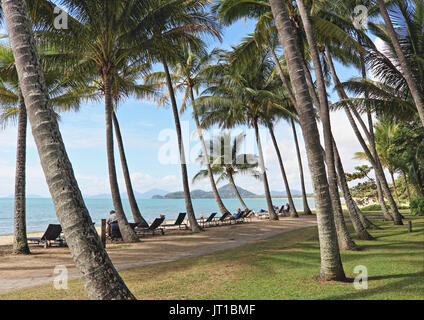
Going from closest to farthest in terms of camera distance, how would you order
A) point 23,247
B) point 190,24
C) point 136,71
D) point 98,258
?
point 98,258 → point 23,247 → point 190,24 → point 136,71

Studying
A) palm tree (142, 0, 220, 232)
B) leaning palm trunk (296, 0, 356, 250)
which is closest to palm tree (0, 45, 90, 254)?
palm tree (142, 0, 220, 232)

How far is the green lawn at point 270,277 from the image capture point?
477 centimetres

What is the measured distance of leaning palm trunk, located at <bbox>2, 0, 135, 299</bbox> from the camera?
318 cm

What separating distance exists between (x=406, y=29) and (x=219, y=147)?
2395 centimetres

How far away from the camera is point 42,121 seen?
11.0ft

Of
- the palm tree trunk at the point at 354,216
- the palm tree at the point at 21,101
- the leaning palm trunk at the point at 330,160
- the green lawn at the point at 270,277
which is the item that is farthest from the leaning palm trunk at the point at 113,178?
the palm tree trunk at the point at 354,216

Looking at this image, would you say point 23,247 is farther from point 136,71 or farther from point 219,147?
point 219,147

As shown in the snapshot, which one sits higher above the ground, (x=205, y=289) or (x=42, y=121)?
(x=42, y=121)

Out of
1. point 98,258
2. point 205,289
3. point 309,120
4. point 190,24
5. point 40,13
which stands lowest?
point 205,289

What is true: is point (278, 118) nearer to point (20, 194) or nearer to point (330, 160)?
point (330, 160)

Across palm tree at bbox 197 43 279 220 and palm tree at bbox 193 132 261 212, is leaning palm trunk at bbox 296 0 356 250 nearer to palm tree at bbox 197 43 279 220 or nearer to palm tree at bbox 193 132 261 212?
palm tree at bbox 197 43 279 220

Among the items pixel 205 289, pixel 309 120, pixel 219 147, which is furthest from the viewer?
pixel 219 147

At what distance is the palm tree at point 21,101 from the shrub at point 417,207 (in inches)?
817
